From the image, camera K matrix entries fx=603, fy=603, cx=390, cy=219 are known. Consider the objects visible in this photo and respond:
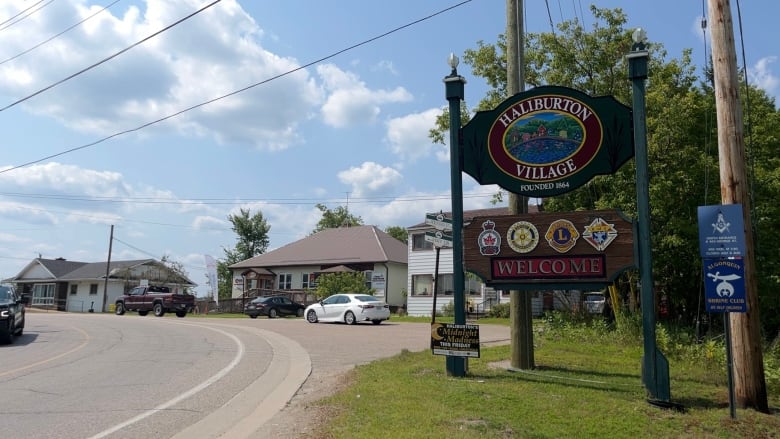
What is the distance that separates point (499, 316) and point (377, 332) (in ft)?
43.3

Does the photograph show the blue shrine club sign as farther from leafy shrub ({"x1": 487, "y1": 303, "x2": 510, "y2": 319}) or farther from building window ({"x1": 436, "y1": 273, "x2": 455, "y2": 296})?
building window ({"x1": 436, "y1": 273, "x2": 455, "y2": 296})

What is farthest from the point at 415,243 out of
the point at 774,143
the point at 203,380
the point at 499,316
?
the point at 203,380

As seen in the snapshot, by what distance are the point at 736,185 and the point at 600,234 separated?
1909 millimetres

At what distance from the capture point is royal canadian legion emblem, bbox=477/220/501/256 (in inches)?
384

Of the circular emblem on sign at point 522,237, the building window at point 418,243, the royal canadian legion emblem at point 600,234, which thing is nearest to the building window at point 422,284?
the building window at point 418,243

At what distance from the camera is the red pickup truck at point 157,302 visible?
3384cm

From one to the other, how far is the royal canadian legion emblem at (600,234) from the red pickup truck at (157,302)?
2916 centimetres

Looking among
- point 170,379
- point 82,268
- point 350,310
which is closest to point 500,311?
point 350,310

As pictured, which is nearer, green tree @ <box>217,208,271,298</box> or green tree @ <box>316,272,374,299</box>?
green tree @ <box>316,272,374,299</box>

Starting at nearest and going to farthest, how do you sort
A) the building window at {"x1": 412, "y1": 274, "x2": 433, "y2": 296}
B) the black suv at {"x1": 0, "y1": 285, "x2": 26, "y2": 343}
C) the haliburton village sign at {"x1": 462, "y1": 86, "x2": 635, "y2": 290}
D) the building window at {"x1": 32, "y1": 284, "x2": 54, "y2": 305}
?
the haliburton village sign at {"x1": 462, "y1": 86, "x2": 635, "y2": 290} < the black suv at {"x1": 0, "y1": 285, "x2": 26, "y2": 343} < the building window at {"x1": 412, "y1": 274, "x2": 433, "y2": 296} < the building window at {"x1": 32, "y1": 284, "x2": 54, "y2": 305}

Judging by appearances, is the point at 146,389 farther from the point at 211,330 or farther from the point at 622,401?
the point at 211,330

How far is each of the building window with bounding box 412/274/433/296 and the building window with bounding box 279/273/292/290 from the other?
38.3ft

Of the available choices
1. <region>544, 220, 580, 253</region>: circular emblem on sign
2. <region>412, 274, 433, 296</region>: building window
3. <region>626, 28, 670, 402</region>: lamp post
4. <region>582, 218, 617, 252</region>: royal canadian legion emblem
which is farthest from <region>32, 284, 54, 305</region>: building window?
<region>626, 28, 670, 402</region>: lamp post

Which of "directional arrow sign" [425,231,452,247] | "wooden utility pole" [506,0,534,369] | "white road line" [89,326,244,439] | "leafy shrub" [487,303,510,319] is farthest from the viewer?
"leafy shrub" [487,303,510,319]
